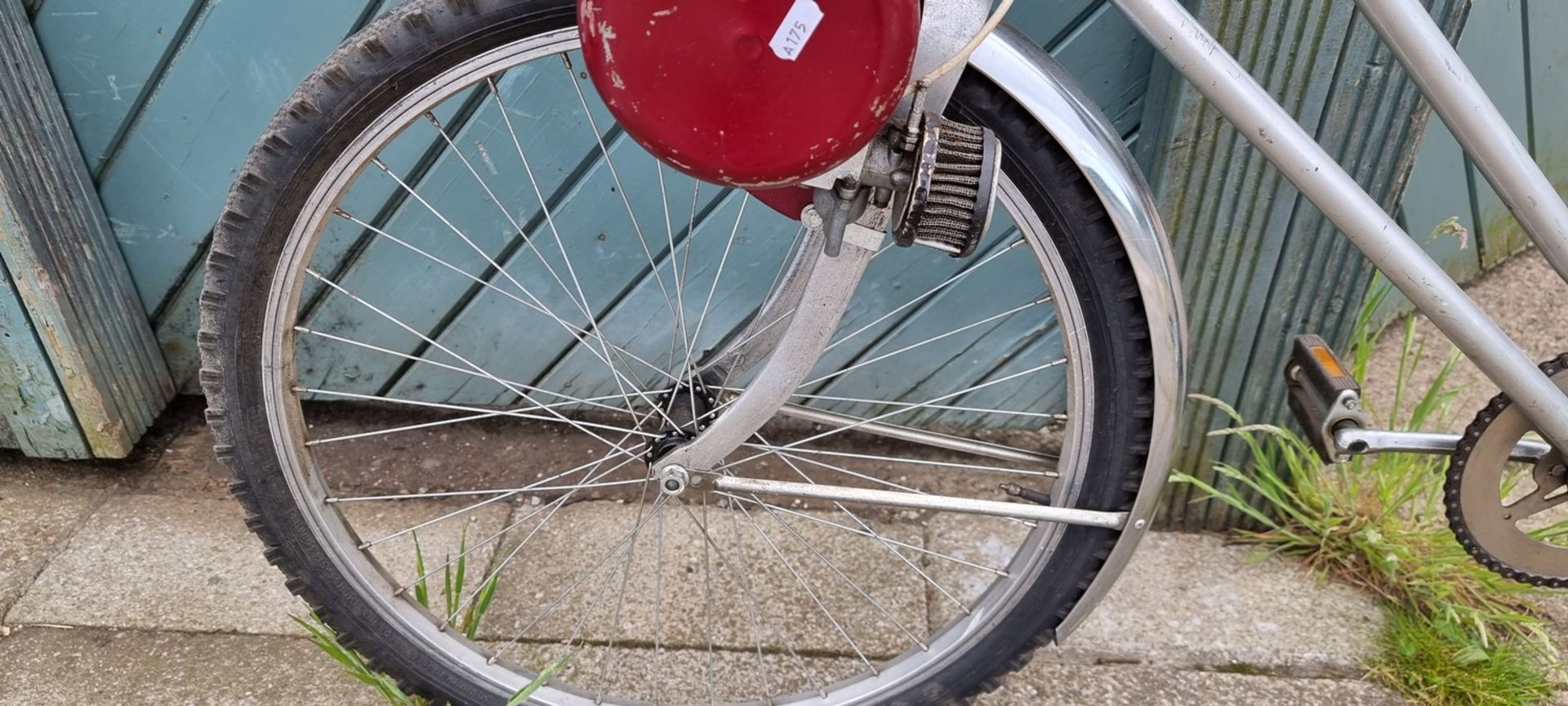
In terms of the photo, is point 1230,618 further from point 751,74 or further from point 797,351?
point 751,74

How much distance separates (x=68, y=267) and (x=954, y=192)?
1.59m

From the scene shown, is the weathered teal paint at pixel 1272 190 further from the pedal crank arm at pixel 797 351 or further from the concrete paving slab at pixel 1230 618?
the pedal crank arm at pixel 797 351

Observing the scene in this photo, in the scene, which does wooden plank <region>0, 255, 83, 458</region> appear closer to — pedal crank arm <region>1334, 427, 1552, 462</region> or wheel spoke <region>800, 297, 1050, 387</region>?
wheel spoke <region>800, 297, 1050, 387</region>

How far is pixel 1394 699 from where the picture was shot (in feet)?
5.05

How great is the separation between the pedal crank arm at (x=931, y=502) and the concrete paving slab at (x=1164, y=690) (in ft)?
1.59

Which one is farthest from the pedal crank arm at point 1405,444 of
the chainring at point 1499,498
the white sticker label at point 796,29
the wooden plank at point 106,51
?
the wooden plank at point 106,51

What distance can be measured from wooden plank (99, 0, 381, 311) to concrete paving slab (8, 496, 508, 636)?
42 cm

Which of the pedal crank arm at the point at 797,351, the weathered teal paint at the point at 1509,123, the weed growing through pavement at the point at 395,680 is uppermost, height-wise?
the weathered teal paint at the point at 1509,123

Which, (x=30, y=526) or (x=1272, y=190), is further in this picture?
(x=30, y=526)

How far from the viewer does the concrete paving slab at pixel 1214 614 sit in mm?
1614

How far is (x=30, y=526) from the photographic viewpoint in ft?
6.02

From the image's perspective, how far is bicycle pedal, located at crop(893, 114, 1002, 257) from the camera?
0.93 m

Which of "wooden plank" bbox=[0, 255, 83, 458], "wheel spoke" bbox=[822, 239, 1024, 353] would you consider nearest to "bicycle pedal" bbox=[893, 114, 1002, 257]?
"wheel spoke" bbox=[822, 239, 1024, 353]

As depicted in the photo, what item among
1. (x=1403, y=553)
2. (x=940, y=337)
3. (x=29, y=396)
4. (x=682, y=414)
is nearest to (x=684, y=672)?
(x=682, y=414)
